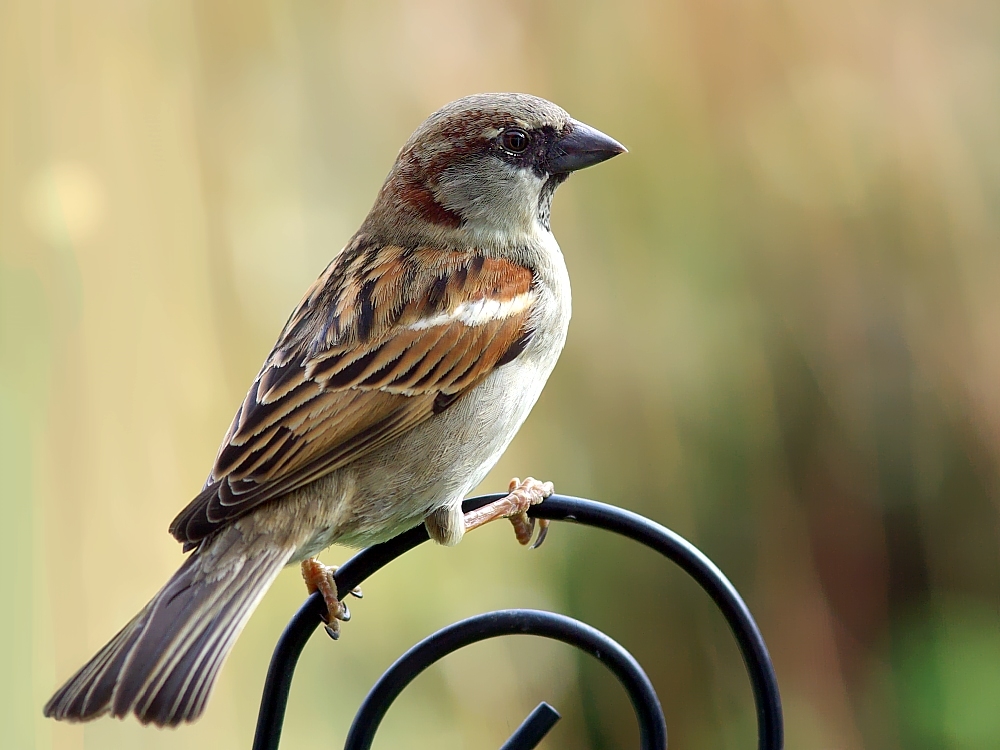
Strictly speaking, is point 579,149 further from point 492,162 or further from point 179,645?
point 179,645

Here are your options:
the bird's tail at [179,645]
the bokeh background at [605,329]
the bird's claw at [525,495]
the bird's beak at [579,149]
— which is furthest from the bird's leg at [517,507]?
the bokeh background at [605,329]

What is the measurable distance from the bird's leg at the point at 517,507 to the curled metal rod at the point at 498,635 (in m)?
0.27

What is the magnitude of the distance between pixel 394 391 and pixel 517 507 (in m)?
0.28

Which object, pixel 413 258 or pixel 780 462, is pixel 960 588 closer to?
Result: pixel 780 462

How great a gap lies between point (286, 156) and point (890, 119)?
1.64 meters

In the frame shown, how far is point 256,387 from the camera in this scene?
5.81 feet

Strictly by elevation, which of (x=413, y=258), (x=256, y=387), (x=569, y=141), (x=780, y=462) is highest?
(x=569, y=141)

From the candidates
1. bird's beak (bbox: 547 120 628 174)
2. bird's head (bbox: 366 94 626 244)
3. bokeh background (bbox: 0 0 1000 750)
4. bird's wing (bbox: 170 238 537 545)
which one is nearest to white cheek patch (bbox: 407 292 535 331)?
bird's wing (bbox: 170 238 537 545)

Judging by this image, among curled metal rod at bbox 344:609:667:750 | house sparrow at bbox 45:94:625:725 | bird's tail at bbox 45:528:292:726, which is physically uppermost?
house sparrow at bbox 45:94:625:725

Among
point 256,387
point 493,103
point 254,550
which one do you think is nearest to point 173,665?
point 254,550

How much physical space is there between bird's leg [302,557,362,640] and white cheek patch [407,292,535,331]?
0.42 m

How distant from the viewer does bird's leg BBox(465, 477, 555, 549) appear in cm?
178

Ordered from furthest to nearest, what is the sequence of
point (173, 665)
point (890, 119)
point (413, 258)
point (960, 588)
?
point (890, 119)
point (960, 588)
point (413, 258)
point (173, 665)

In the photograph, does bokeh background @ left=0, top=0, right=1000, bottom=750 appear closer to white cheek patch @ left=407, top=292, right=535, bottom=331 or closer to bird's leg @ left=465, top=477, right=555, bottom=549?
bird's leg @ left=465, top=477, right=555, bottom=549
